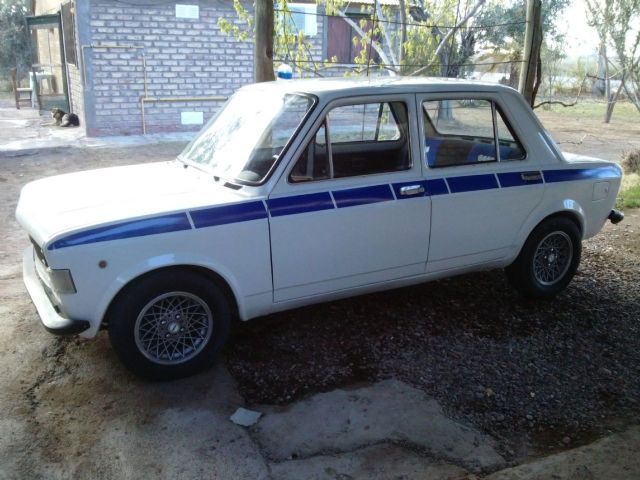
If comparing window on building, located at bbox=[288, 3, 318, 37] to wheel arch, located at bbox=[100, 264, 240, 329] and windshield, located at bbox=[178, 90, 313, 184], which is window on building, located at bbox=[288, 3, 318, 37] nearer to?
windshield, located at bbox=[178, 90, 313, 184]

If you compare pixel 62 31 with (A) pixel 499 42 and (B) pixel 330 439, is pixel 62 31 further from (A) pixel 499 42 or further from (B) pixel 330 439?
(B) pixel 330 439

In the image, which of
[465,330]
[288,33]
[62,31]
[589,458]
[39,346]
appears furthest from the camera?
[62,31]

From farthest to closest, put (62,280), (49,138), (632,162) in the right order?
1. (49,138)
2. (632,162)
3. (62,280)

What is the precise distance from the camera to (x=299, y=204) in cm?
369

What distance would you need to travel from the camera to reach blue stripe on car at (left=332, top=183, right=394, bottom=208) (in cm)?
383

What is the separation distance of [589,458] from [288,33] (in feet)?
22.7

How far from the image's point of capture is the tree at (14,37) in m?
23.8

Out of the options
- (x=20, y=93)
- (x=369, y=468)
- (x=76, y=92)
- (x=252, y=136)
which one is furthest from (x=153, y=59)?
(x=369, y=468)

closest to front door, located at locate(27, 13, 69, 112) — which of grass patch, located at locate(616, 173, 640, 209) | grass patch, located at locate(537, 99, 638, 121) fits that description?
grass patch, located at locate(616, 173, 640, 209)

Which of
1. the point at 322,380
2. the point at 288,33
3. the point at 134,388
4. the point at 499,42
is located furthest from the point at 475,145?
the point at 499,42

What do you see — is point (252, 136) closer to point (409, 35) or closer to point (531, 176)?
point (531, 176)

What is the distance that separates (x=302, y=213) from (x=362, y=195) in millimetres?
460

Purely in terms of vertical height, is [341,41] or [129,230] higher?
[341,41]

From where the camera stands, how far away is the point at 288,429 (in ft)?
10.6
